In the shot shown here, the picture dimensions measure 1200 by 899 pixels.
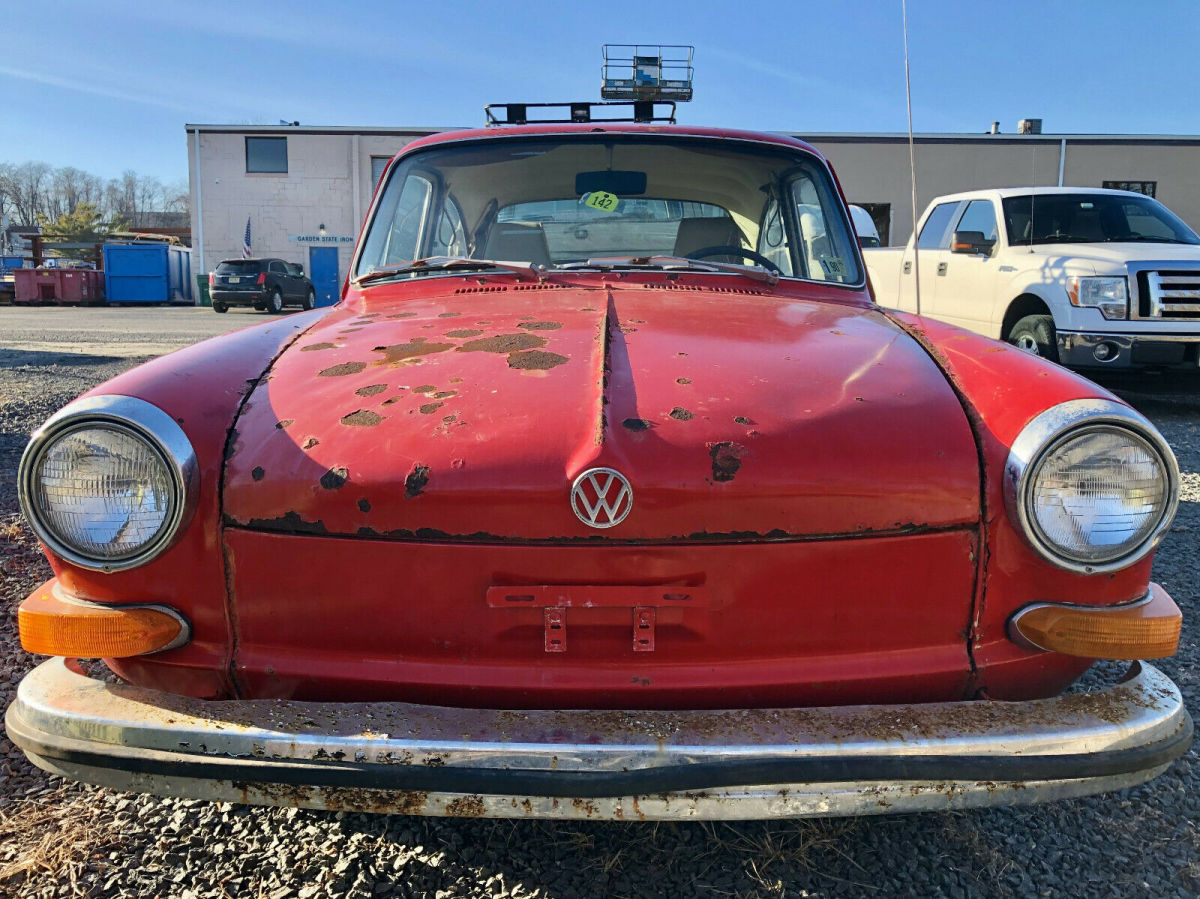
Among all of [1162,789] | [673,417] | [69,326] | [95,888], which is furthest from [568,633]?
[69,326]

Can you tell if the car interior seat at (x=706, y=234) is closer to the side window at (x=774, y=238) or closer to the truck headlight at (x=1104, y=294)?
the side window at (x=774, y=238)

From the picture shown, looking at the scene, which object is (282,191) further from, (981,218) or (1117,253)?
(1117,253)

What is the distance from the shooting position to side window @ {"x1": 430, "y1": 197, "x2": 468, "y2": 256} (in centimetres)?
295

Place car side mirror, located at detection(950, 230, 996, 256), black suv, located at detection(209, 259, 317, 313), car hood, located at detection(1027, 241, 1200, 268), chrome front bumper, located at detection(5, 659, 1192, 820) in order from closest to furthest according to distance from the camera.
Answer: chrome front bumper, located at detection(5, 659, 1192, 820)
car hood, located at detection(1027, 241, 1200, 268)
car side mirror, located at detection(950, 230, 996, 256)
black suv, located at detection(209, 259, 317, 313)

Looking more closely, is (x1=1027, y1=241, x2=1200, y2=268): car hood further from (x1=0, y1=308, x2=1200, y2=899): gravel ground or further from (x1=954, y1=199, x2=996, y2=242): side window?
(x1=0, y1=308, x2=1200, y2=899): gravel ground

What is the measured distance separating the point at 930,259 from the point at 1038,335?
1.74m

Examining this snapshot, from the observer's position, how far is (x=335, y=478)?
1.50m

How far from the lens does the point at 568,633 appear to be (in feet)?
4.97

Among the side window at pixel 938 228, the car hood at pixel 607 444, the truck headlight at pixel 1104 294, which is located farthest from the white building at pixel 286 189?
the car hood at pixel 607 444

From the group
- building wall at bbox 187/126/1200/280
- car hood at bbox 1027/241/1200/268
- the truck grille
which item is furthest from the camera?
building wall at bbox 187/126/1200/280

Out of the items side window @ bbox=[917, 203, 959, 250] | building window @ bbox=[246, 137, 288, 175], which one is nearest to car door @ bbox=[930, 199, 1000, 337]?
side window @ bbox=[917, 203, 959, 250]

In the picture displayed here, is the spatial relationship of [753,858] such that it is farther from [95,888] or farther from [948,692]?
[95,888]

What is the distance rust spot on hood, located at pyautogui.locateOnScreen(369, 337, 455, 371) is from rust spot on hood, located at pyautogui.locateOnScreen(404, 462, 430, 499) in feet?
1.51

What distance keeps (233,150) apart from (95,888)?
3054 cm
